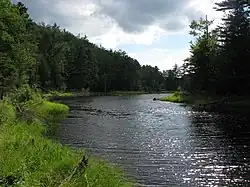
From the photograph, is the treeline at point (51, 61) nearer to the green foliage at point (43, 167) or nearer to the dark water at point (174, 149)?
the dark water at point (174, 149)

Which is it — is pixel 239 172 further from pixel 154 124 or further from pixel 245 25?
pixel 245 25

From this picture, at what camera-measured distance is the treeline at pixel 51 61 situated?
50.3 meters

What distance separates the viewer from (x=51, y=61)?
133625 millimetres

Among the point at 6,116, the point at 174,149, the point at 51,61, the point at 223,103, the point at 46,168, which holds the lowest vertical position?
the point at 174,149

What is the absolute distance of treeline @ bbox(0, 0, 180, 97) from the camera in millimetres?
50281

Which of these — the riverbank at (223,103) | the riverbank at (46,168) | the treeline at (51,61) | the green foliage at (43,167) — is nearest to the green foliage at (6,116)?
the riverbank at (46,168)

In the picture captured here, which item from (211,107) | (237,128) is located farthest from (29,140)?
(211,107)

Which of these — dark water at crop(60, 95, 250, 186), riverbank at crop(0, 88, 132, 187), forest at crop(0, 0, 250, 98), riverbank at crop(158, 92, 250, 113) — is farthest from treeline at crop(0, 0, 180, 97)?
riverbank at crop(0, 88, 132, 187)

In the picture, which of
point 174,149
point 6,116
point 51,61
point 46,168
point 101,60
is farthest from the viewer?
point 101,60

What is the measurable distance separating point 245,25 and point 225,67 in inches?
305

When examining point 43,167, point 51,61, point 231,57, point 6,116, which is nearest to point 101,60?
point 51,61

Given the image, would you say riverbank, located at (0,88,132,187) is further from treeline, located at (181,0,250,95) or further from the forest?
treeline, located at (181,0,250,95)

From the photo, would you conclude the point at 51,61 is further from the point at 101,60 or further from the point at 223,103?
the point at 223,103

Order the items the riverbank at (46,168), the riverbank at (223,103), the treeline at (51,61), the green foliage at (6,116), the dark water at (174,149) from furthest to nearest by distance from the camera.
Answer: the riverbank at (223,103) < the treeline at (51,61) < the green foliage at (6,116) < the dark water at (174,149) < the riverbank at (46,168)
